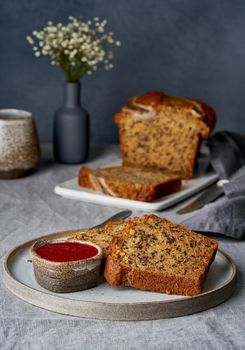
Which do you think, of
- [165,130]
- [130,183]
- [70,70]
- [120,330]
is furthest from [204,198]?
[120,330]

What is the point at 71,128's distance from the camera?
10.9 feet

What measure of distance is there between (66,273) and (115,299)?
0.44ft

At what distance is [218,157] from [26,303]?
1.55 meters

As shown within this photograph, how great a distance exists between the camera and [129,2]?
3672 mm

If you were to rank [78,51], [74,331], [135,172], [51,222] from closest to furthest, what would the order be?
[74,331]
[51,222]
[135,172]
[78,51]

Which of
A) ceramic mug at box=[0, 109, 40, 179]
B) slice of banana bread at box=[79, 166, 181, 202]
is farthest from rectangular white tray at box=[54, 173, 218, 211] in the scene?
ceramic mug at box=[0, 109, 40, 179]

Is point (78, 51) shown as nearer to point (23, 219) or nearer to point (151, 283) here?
point (23, 219)

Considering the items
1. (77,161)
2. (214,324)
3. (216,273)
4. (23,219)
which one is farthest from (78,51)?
(214,324)

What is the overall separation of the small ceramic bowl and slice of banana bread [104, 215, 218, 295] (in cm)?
4

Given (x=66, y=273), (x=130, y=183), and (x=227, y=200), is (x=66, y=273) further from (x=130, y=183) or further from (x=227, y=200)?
(x=130, y=183)

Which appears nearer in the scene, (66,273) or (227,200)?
(66,273)

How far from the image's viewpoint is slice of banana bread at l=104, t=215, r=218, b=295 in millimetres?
1802

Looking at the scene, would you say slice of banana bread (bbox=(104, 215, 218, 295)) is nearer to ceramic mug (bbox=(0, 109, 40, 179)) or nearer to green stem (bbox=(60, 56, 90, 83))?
ceramic mug (bbox=(0, 109, 40, 179))

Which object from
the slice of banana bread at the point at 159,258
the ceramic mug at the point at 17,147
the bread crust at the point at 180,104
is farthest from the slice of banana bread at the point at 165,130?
the slice of banana bread at the point at 159,258
